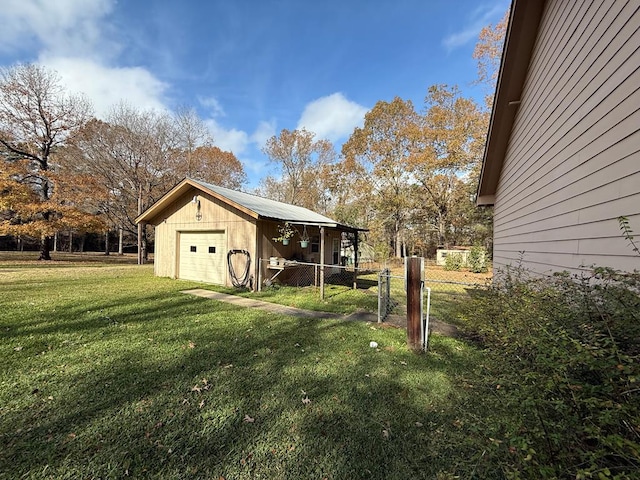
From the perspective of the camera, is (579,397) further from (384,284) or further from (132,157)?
(132,157)

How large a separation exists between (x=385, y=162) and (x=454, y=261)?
32.7 feet

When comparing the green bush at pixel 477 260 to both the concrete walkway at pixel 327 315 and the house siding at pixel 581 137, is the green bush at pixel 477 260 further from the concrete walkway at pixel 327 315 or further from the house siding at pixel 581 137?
the house siding at pixel 581 137

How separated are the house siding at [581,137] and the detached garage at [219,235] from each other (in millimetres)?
4967

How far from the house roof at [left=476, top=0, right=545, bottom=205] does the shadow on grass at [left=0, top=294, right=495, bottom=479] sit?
5.04 metres

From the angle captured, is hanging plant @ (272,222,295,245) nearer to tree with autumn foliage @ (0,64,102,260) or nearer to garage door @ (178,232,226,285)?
garage door @ (178,232,226,285)

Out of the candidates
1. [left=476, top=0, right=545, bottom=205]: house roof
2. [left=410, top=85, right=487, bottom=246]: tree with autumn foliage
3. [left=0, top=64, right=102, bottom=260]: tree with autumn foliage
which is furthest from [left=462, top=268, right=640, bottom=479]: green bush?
[left=0, top=64, right=102, bottom=260]: tree with autumn foliage

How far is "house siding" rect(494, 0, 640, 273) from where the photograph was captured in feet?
7.95

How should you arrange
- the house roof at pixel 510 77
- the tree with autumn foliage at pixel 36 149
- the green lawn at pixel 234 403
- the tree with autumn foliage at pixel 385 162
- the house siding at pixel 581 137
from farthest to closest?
the tree with autumn foliage at pixel 385 162 → the tree with autumn foliage at pixel 36 149 → the house roof at pixel 510 77 → the house siding at pixel 581 137 → the green lawn at pixel 234 403

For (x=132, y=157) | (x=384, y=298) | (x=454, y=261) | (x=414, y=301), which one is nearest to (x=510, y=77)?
(x=414, y=301)

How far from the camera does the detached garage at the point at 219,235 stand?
8.89 metres

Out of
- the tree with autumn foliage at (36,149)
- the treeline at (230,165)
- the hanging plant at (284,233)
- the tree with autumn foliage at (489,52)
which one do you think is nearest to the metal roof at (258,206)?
the hanging plant at (284,233)

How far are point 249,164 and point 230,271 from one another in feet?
68.8

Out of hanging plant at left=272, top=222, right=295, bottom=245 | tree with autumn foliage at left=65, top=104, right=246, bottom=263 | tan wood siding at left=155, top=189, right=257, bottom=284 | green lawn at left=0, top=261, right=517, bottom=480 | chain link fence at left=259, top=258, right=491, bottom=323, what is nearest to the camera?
green lawn at left=0, top=261, right=517, bottom=480

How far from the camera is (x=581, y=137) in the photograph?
3.16 meters
